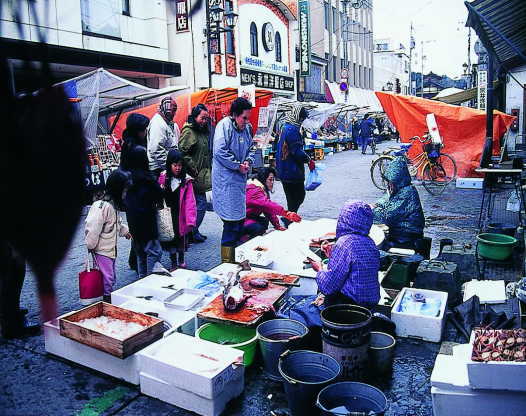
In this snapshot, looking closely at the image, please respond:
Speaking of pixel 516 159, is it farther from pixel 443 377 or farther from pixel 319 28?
pixel 319 28

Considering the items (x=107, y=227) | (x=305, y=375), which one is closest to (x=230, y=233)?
(x=107, y=227)

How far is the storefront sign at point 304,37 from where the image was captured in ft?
83.3

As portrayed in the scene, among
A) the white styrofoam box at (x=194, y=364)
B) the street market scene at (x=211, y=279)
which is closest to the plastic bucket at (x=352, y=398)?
the street market scene at (x=211, y=279)

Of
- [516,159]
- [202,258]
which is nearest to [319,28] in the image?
[516,159]

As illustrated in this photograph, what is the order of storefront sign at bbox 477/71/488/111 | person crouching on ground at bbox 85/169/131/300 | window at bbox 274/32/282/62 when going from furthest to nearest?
window at bbox 274/32/282/62
storefront sign at bbox 477/71/488/111
person crouching on ground at bbox 85/169/131/300

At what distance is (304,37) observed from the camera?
26344 mm

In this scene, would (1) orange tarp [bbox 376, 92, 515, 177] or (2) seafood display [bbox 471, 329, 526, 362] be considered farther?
(1) orange tarp [bbox 376, 92, 515, 177]

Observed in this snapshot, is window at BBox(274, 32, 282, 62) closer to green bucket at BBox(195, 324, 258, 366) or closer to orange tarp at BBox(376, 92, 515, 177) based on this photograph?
orange tarp at BBox(376, 92, 515, 177)

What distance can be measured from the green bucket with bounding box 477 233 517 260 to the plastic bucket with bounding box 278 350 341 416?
3.79 meters

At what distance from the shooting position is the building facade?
3247 centimetres

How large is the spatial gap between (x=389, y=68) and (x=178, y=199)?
199ft

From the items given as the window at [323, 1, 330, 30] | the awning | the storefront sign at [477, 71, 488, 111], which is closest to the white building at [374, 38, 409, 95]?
the window at [323, 1, 330, 30]

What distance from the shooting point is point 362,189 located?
41.8 feet

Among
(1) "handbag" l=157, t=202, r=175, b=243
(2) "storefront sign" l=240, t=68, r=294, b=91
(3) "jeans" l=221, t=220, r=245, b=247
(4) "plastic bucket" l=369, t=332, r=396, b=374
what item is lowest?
(4) "plastic bucket" l=369, t=332, r=396, b=374
